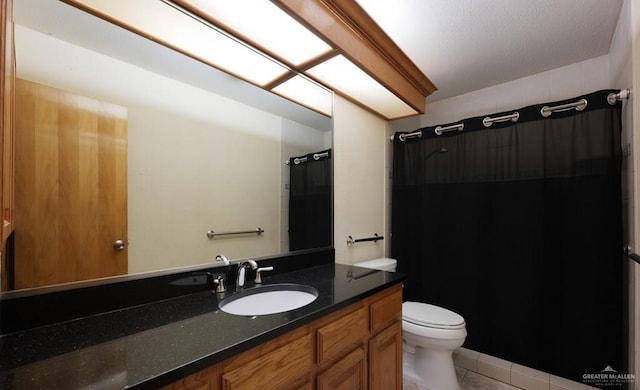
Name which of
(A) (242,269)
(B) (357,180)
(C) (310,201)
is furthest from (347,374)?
(B) (357,180)

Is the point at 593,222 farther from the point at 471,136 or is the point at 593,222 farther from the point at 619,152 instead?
the point at 471,136

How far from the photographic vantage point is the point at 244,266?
4.17 ft

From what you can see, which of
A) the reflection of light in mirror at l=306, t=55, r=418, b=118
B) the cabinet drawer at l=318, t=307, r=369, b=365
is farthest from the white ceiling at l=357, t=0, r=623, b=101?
the cabinet drawer at l=318, t=307, r=369, b=365

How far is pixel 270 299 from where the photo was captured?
1.27 metres

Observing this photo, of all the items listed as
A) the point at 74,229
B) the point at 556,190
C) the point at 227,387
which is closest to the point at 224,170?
the point at 74,229

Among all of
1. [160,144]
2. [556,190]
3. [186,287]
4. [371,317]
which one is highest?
[160,144]

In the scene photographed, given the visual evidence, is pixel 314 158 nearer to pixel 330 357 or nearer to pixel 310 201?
pixel 310 201

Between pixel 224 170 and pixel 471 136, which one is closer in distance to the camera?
pixel 224 170

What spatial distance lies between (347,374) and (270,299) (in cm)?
45

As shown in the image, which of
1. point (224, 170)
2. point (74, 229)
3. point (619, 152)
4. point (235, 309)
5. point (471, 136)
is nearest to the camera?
point (74, 229)

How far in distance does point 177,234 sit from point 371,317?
0.95 m

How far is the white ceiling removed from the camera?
4.51 feet

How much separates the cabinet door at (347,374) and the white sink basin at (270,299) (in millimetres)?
265

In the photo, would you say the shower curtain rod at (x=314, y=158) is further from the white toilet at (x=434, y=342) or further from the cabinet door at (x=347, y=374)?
the white toilet at (x=434, y=342)
